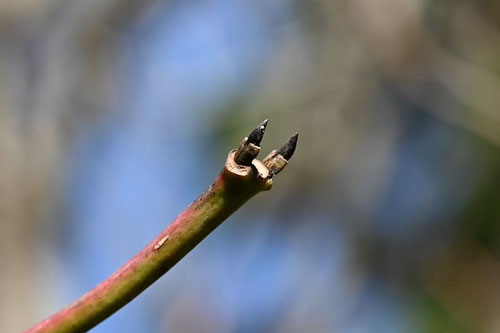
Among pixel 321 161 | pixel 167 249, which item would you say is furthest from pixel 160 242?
pixel 321 161

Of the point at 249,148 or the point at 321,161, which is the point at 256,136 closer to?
the point at 249,148

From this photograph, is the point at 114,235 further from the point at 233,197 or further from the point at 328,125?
the point at 233,197

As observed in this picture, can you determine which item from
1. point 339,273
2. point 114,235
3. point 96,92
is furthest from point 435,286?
point 96,92

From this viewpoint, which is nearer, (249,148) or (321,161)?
(249,148)

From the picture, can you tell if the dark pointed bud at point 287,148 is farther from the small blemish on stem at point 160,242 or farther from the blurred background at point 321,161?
the blurred background at point 321,161

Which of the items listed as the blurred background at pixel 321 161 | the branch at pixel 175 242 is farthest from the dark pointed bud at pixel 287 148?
the blurred background at pixel 321 161

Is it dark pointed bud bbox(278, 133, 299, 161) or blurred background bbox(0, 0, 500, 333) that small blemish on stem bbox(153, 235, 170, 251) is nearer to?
dark pointed bud bbox(278, 133, 299, 161)

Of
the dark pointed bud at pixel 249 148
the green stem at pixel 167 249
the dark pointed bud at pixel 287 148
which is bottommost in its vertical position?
the green stem at pixel 167 249

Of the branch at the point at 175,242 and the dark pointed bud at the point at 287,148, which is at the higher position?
the dark pointed bud at the point at 287,148

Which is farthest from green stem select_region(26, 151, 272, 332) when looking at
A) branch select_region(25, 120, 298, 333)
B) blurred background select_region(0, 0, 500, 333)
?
blurred background select_region(0, 0, 500, 333)
